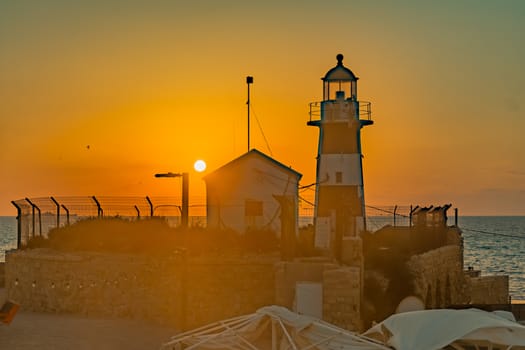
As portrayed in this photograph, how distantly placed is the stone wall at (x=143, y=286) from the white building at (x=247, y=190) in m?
7.11

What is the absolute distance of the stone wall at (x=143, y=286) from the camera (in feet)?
77.8

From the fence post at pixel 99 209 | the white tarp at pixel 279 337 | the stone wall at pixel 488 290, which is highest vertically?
the fence post at pixel 99 209

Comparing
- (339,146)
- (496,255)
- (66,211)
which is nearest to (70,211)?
(66,211)

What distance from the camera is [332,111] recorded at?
1422 inches

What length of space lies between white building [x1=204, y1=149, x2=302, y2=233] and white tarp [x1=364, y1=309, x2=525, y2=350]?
52.1 ft

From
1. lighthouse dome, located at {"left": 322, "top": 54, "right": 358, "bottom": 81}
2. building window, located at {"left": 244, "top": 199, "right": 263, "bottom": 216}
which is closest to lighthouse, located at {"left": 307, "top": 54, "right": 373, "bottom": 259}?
lighthouse dome, located at {"left": 322, "top": 54, "right": 358, "bottom": 81}

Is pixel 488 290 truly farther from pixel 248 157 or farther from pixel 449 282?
pixel 248 157

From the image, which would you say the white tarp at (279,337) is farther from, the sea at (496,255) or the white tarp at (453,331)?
the sea at (496,255)

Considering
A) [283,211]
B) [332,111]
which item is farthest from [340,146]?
[283,211]

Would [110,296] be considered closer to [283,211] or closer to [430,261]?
[283,211]

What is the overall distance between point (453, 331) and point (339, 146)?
21.5 metres

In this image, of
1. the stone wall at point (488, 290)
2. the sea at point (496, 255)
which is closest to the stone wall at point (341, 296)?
the stone wall at point (488, 290)

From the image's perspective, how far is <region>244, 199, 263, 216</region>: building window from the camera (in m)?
31.9

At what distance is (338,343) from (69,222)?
1752cm
